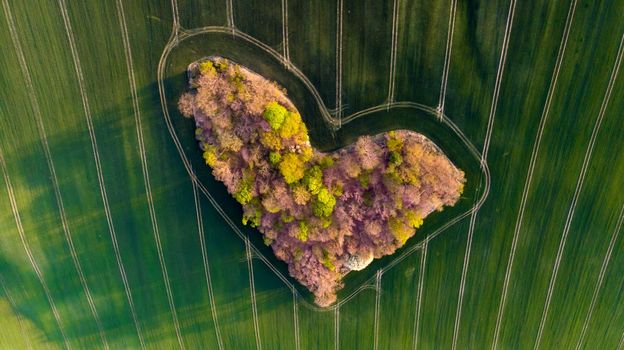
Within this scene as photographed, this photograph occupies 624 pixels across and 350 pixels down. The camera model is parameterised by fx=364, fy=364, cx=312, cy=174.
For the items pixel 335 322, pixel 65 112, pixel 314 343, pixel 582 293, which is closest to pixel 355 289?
pixel 335 322

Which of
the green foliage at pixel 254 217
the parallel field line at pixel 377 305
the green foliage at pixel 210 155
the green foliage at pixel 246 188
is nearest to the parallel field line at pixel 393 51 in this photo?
the green foliage at pixel 246 188

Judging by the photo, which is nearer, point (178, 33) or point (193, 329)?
point (178, 33)

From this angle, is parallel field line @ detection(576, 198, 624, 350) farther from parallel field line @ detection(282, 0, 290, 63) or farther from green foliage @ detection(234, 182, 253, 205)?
green foliage @ detection(234, 182, 253, 205)

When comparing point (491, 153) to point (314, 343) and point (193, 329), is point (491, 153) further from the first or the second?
point (193, 329)

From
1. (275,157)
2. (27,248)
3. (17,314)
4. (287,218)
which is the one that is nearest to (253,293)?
(287,218)

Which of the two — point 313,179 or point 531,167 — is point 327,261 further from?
point 531,167

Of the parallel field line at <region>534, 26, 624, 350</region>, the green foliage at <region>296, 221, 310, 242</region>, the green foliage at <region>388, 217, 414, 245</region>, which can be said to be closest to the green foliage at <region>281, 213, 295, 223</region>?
the green foliage at <region>296, 221, 310, 242</region>

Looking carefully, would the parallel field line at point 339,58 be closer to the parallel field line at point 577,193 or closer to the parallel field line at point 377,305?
the parallel field line at point 377,305
